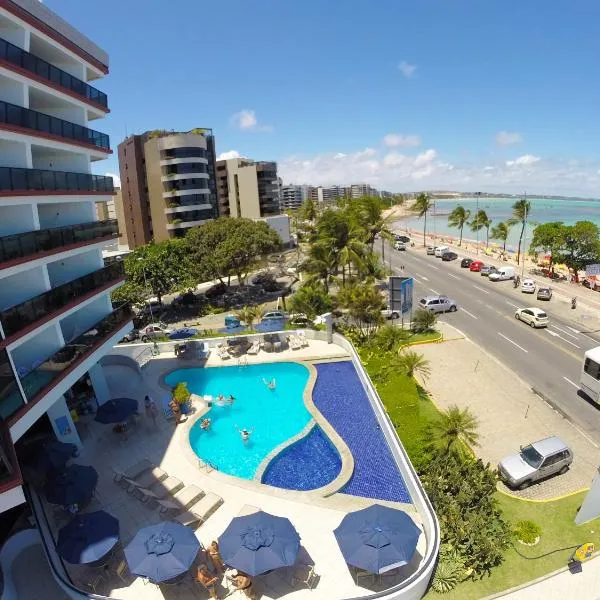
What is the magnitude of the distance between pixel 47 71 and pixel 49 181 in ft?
14.8

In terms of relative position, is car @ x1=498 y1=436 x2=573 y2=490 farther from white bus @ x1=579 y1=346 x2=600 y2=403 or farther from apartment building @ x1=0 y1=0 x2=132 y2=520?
apartment building @ x1=0 y1=0 x2=132 y2=520

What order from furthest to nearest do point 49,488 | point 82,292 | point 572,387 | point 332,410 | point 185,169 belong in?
point 185,169
point 572,387
point 332,410
point 82,292
point 49,488

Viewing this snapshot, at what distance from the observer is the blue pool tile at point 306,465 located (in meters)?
18.3

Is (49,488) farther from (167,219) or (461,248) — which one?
(461,248)

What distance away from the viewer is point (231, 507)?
1650 cm

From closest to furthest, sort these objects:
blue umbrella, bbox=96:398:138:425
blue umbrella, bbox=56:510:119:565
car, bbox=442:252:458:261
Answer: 1. blue umbrella, bbox=56:510:119:565
2. blue umbrella, bbox=96:398:138:425
3. car, bbox=442:252:458:261

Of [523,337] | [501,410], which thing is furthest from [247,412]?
[523,337]

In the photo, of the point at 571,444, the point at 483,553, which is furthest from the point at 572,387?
the point at 483,553

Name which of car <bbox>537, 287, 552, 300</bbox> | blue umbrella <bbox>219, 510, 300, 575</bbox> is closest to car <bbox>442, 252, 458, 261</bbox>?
car <bbox>537, 287, 552, 300</bbox>

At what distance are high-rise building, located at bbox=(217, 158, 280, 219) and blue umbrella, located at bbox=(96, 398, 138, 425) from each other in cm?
6264

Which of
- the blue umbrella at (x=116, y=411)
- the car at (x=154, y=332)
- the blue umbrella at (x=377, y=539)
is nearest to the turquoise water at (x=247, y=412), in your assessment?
the blue umbrella at (x=116, y=411)

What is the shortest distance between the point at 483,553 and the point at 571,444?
9499 millimetres

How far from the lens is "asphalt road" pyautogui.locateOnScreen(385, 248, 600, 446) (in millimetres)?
24078

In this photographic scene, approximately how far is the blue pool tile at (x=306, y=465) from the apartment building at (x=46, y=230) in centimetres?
999
